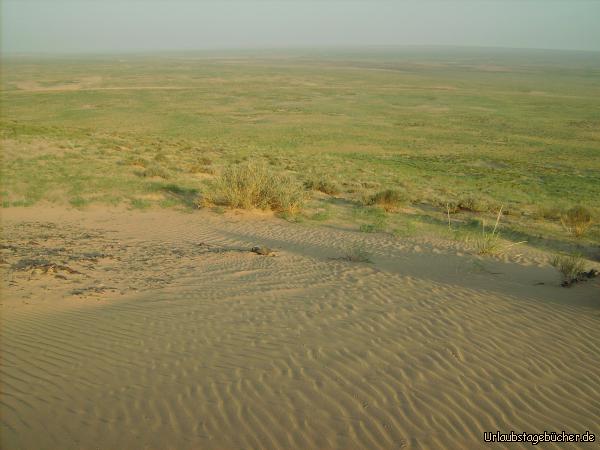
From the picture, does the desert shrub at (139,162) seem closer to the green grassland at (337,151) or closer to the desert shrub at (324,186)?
the green grassland at (337,151)

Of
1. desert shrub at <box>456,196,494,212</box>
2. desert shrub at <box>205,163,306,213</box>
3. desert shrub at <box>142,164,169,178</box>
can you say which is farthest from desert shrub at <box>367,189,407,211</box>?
desert shrub at <box>142,164,169,178</box>

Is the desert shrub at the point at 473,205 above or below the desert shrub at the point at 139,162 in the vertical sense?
below

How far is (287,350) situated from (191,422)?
58.7 inches

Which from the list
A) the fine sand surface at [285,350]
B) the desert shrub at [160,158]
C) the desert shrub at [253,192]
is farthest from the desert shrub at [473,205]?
the desert shrub at [160,158]

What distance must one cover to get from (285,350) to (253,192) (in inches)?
342

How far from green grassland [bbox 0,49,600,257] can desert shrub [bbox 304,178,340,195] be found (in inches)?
2.9

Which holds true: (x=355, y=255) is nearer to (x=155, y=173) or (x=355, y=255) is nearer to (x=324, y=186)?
(x=324, y=186)

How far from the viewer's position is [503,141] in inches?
1342

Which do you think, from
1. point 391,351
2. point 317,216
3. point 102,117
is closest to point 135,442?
point 391,351

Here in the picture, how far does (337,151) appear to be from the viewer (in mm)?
29719

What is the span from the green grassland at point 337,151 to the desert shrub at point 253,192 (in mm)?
706

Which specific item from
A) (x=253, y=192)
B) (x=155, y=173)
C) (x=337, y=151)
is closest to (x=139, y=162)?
(x=155, y=173)

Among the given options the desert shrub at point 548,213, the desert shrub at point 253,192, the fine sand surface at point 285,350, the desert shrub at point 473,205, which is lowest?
the desert shrub at point 548,213

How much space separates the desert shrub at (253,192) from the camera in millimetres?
13445
